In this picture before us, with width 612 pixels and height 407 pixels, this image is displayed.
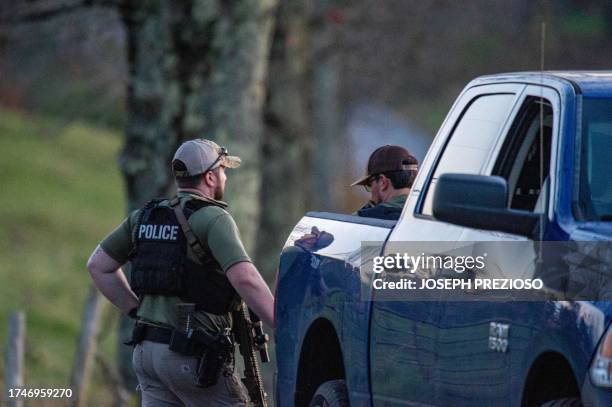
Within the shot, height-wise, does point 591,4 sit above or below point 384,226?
above

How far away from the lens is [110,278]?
28.9ft

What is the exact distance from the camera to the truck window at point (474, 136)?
6.64 meters

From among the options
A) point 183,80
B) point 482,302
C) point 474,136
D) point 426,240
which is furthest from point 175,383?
point 183,80

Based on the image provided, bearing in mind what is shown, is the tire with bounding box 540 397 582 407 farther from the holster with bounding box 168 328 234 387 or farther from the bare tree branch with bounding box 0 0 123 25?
the bare tree branch with bounding box 0 0 123 25

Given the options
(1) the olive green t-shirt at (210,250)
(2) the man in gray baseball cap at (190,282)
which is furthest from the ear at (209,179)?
(1) the olive green t-shirt at (210,250)

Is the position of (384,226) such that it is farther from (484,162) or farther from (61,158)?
(61,158)

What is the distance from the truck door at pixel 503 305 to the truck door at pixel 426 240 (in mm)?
78

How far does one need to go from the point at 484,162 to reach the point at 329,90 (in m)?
27.4

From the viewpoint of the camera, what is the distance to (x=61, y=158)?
49.5 m

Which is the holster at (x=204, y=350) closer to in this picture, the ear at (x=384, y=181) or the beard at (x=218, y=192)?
the beard at (x=218, y=192)

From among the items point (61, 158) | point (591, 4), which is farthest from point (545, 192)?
point (61, 158)

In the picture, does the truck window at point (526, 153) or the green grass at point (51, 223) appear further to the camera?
the green grass at point (51, 223)

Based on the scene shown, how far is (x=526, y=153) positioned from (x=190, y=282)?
2214 millimetres

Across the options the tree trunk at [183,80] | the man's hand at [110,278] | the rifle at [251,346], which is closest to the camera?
the rifle at [251,346]
